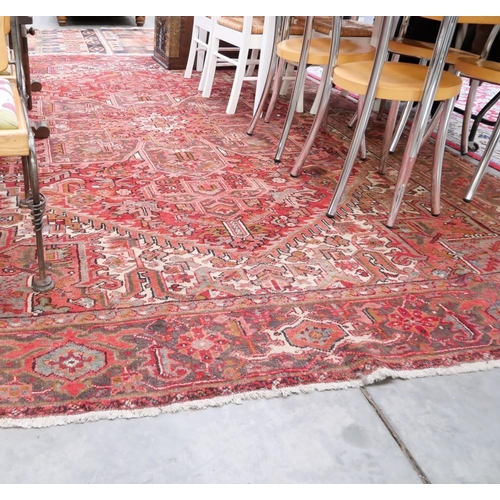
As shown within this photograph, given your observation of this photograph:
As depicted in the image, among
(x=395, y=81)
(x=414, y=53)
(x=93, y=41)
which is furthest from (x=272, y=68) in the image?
→ (x=93, y=41)

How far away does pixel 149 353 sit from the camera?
140 cm

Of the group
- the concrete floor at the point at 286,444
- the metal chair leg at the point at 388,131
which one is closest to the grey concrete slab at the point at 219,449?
the concrete floor at the point at 286,444

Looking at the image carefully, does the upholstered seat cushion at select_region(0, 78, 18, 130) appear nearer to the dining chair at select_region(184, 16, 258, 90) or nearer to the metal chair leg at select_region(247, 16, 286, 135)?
the metal chair leg at select_region(247, 16, 286, 135)

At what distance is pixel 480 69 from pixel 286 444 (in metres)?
1.95

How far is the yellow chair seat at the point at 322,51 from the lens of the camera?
8.52 ft

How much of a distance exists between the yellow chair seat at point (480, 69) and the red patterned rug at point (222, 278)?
0.51 meters

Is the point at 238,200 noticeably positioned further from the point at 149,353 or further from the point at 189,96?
the point at 189,96

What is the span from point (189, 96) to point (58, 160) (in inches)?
56.7

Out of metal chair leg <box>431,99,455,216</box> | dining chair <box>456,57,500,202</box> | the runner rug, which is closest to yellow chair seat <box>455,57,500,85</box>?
dining chair <box>456,57,500,202</box>

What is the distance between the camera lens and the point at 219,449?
3.81 feet

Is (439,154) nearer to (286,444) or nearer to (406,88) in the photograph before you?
(406,88)

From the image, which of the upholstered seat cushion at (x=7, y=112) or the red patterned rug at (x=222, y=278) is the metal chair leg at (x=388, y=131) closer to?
the red patterned rug at (x=222, y=278)

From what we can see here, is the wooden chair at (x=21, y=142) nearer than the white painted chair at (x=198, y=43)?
Yes
